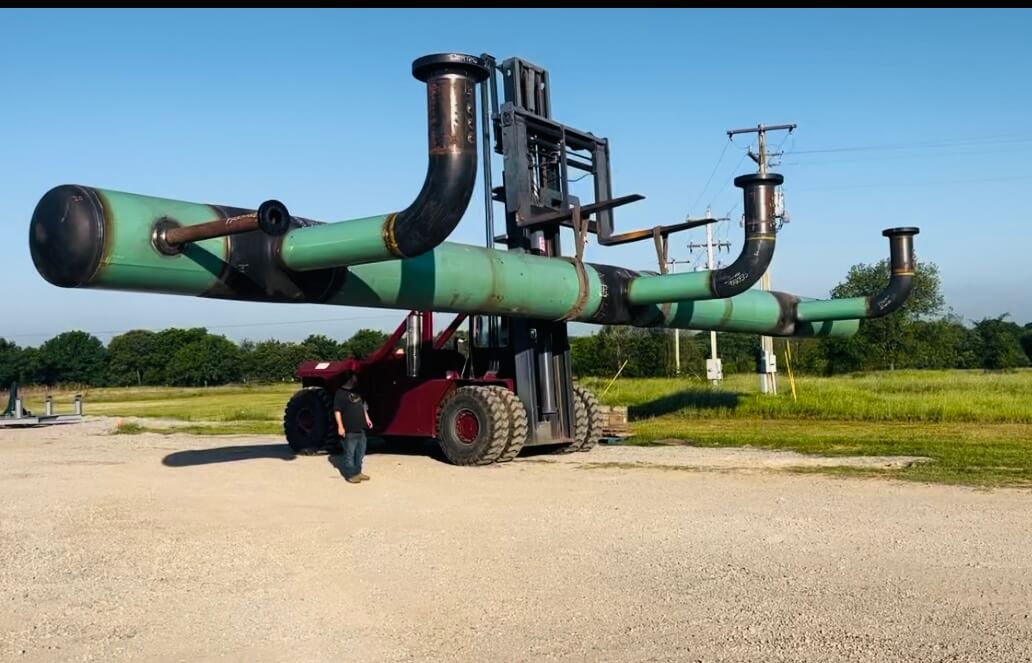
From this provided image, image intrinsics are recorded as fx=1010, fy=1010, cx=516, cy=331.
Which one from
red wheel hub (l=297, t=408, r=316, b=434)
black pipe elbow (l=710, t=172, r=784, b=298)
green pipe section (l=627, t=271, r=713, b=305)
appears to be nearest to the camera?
black pipe elbow (l=710, t=172, r=784, b=298)

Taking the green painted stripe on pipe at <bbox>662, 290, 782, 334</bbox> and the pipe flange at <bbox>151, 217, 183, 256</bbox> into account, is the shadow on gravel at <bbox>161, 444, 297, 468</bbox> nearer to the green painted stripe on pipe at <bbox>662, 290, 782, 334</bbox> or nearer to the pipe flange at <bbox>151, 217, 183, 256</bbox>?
the green painted stripe on pipe at <bbox>662, 290, 782, 334</bbox>

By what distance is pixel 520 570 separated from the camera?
752cm

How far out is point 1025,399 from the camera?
74.3 feet

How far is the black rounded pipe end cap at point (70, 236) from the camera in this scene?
8.05 metres

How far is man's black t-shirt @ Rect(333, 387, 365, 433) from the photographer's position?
1305cm

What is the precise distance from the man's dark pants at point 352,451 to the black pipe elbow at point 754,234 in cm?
514

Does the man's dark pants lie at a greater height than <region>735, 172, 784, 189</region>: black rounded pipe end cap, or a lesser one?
lesser

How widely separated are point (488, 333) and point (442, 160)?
25.6 ft

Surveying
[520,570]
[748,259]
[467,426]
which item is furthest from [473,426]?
[520,570]

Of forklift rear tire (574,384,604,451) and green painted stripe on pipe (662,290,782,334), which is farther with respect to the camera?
forklift rear tire (574,384,604,451)

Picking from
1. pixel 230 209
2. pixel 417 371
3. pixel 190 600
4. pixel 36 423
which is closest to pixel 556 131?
pixel 417 371

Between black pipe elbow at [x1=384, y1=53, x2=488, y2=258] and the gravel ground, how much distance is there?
269 cm

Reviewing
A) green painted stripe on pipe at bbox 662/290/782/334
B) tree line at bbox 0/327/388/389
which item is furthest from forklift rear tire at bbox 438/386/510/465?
tree line at bbox 0/327/388/389

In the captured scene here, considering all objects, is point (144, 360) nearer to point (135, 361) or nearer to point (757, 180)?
point (135, 361)
